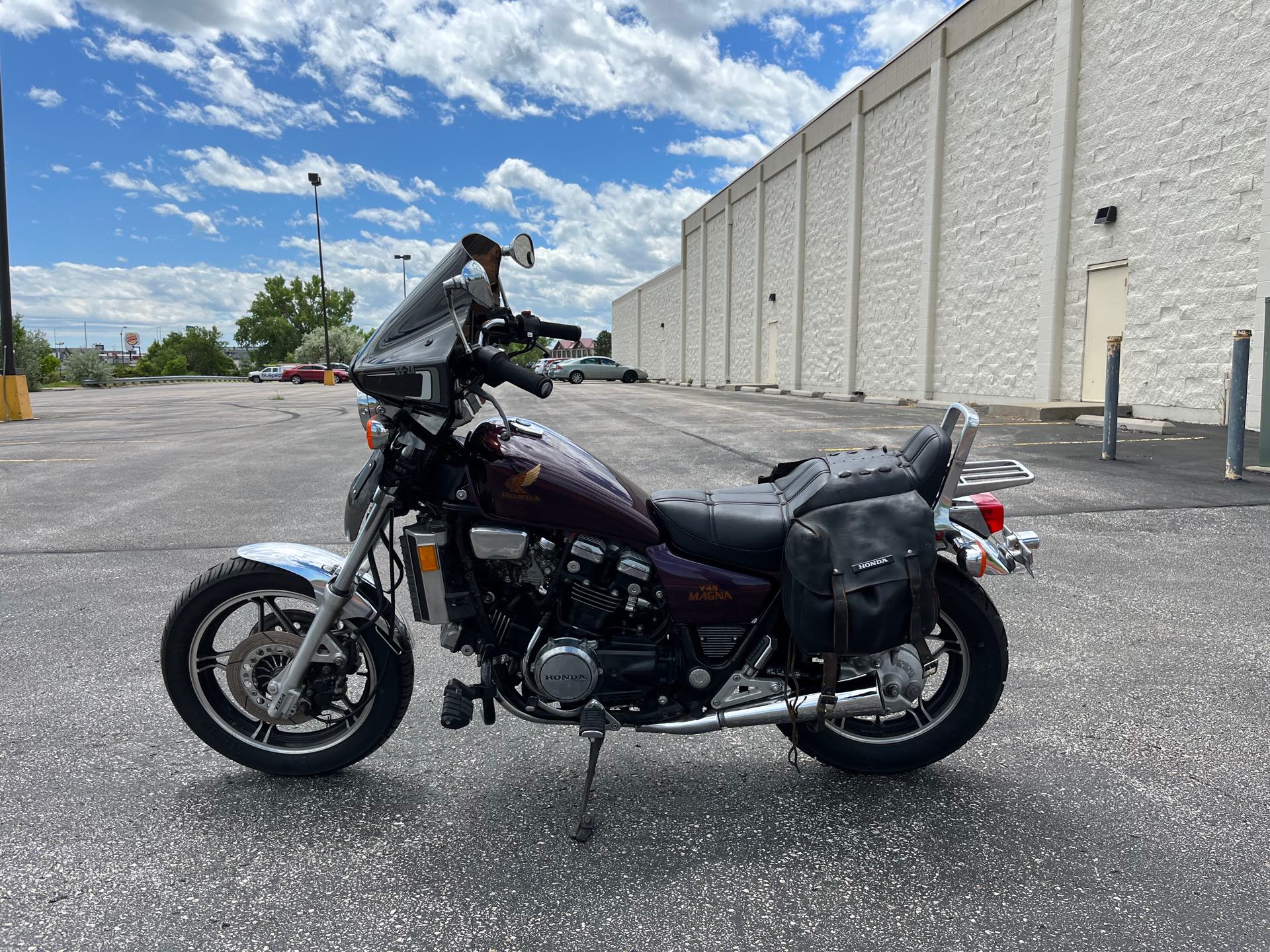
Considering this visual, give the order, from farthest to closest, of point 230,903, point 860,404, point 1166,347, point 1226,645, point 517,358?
point 860,404, point 1166,347, point 1226,645, point 517,358, point 230,903

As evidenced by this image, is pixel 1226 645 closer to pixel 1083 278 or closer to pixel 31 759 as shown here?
pixel 31 759

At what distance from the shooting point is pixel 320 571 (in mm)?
2629

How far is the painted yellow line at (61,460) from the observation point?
10.9 m

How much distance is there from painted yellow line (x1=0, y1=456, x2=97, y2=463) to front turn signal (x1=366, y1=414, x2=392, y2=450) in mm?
10583

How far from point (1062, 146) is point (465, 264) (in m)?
16.8

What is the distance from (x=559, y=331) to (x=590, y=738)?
123 centimetres

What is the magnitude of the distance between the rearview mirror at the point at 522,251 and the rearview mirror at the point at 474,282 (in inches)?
6.7

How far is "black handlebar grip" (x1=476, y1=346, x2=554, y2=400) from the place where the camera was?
2186mm

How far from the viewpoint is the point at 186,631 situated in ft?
8.71

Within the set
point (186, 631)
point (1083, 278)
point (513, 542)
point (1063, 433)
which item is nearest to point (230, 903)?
point (186, 631)

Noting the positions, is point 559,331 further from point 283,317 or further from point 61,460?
point 283,317

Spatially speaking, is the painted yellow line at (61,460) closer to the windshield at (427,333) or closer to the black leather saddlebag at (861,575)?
the windshield at (427,333)

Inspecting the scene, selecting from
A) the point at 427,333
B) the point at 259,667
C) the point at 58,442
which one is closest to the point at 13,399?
the point at 58,442

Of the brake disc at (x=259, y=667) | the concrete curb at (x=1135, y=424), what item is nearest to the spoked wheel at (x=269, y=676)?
the brake disc at (x=259, y=667)
